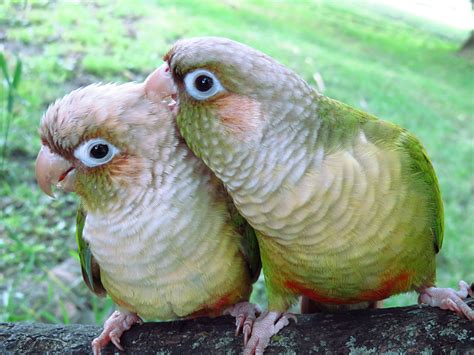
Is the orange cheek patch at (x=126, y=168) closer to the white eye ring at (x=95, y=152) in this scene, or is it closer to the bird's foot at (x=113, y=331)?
the white eye ring at (x=95, y=152)

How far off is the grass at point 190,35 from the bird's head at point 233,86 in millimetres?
2002

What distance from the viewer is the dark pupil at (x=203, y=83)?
1.55 meters

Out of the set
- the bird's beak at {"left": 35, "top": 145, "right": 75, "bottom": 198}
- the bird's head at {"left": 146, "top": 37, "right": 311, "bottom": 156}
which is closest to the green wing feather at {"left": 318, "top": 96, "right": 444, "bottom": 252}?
the bird's head at {"left": 146, "top": 37, "right": 311, "bottom": 156}

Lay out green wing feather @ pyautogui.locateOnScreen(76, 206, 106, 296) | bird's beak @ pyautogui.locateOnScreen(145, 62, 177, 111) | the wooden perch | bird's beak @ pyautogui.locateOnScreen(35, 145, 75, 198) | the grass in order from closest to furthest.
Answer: the wooden perch
bird's beak @ pyautogui.locateOnScreen(145, 62, 177, 111)
bird's beak @ pyautogui.locateOnScreen(35, 145, 75, 198)
green wing feather @ pyautogui.locateOnScreen(76, 206, 106, 296)
the grass

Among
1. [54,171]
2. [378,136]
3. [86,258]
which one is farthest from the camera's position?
[86,258]

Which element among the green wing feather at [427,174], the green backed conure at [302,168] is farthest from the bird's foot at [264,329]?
the green wing feather at [427,174]

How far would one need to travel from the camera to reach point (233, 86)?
1532 millimetres

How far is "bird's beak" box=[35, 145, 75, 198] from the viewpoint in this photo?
1.78 metres

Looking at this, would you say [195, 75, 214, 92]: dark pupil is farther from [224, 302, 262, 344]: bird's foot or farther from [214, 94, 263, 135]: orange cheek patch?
[224, 302, 262, 344]: bird's foot

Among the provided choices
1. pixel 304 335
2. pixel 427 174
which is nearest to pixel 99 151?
pixel 304 335

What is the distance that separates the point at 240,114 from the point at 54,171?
0.70 m

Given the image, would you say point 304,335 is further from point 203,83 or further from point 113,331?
point 203,83

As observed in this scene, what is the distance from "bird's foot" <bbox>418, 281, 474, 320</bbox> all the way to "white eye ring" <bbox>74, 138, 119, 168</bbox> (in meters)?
1.14

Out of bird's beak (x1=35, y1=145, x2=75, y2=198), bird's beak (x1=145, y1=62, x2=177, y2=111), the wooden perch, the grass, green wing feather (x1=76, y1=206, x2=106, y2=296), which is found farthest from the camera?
the grass
